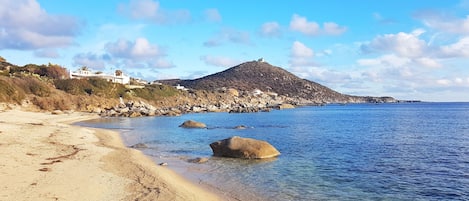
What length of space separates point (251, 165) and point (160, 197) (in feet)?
31.6

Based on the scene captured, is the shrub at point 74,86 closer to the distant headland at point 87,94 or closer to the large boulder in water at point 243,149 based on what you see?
the distant headland at point 87,94

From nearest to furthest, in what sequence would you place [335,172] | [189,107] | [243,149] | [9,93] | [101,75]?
[335,172] → [243,149] → [9,93] → [189,107] → [101,75]

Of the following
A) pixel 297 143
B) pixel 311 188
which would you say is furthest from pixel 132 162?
pixel 297 143

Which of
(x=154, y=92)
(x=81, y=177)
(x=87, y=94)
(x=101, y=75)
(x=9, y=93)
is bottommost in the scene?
(x=81, y=177)

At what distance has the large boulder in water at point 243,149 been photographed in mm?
26281

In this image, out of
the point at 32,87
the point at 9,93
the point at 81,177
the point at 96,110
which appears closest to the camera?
the point at 81,177

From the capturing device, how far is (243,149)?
26422 millimetres

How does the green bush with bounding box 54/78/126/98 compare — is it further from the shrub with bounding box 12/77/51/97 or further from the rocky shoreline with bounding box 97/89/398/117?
the shrub with bounding box 12/77/51/97

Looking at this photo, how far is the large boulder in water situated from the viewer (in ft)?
86.2

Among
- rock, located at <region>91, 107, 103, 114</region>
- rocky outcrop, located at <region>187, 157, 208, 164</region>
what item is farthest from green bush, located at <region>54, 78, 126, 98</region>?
rocky outcrop, located at <region>187, 157, 208, 164</region>

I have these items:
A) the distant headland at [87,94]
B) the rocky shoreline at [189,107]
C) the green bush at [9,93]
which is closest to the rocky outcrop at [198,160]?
the distant headland at [87,94]

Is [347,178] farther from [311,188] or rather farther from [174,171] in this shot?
[174,171]

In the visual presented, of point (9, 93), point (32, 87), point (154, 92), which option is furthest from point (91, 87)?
point (9, 93)

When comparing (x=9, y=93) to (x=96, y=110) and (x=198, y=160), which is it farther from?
(x=198, y=160)
